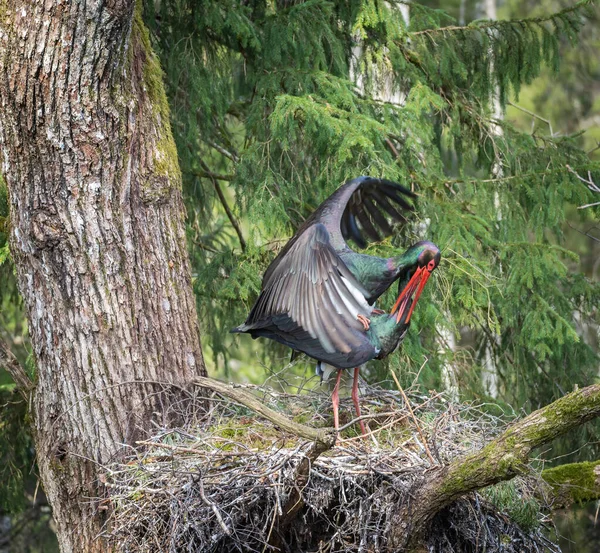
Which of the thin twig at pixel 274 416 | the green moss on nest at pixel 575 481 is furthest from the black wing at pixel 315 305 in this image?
the green moss on nest at pixel 575 481

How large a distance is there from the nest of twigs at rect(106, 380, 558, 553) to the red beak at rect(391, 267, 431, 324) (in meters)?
0.51

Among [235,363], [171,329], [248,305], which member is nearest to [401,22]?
[248,305]

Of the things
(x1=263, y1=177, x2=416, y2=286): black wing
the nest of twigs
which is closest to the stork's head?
(x1=263, y1=177, x2=416, y2=286): black wing

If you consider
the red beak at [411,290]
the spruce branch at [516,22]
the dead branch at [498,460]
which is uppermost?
the spruce branch at [516,22]

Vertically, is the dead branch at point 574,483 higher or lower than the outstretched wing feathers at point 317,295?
lower

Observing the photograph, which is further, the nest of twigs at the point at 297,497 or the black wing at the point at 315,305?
the black wing at the point at 315,305

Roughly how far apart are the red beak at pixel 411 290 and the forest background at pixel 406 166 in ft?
1.50

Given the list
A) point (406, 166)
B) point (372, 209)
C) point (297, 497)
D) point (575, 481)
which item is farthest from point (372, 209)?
point (297, 497)

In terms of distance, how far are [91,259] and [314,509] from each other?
55.4 inches

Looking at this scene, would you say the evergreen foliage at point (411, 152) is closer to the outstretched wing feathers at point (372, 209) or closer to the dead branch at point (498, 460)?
the outstretched wing feathers at point (372, 209)

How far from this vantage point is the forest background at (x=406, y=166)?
5.00 meters

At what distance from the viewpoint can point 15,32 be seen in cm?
378

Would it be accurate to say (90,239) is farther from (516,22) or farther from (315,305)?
(516,22)

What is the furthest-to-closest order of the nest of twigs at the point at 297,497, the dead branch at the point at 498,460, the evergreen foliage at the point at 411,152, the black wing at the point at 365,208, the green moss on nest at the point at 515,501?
1. the evergreen foliage at the point at 411,152
2. the black wing at the point at 365,208
3. the green moss on nest at the point at 515,501
4. the nest of twigs at the point at 297,497
5. the dead branch at the point at 498,460
